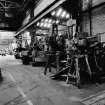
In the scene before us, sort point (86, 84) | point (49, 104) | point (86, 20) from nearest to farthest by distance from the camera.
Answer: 1. point (49, 104)
2. point (86, 84)
3. point (86, 20)

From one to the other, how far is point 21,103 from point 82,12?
624cm

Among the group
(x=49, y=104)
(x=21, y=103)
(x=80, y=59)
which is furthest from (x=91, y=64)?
(x=21, y=103)

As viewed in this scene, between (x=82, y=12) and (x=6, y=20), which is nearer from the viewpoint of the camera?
(x=82, y=12)

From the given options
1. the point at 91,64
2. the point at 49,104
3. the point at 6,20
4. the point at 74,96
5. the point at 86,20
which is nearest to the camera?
the point at 49,104

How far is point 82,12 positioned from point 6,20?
14.8 metres

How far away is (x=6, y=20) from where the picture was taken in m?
19.3

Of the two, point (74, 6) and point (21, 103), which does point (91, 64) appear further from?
point (74, 6)

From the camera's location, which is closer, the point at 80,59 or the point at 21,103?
the point at 21,103

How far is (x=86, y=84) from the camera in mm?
4156

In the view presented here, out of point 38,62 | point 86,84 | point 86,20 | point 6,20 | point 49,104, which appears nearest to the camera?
point 49,104

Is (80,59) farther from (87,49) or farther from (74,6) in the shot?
(74,6)

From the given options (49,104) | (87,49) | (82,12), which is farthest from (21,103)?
(82,12)

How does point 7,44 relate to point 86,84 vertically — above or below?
above

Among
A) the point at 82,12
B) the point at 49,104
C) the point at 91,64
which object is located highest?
the point at 82,12
